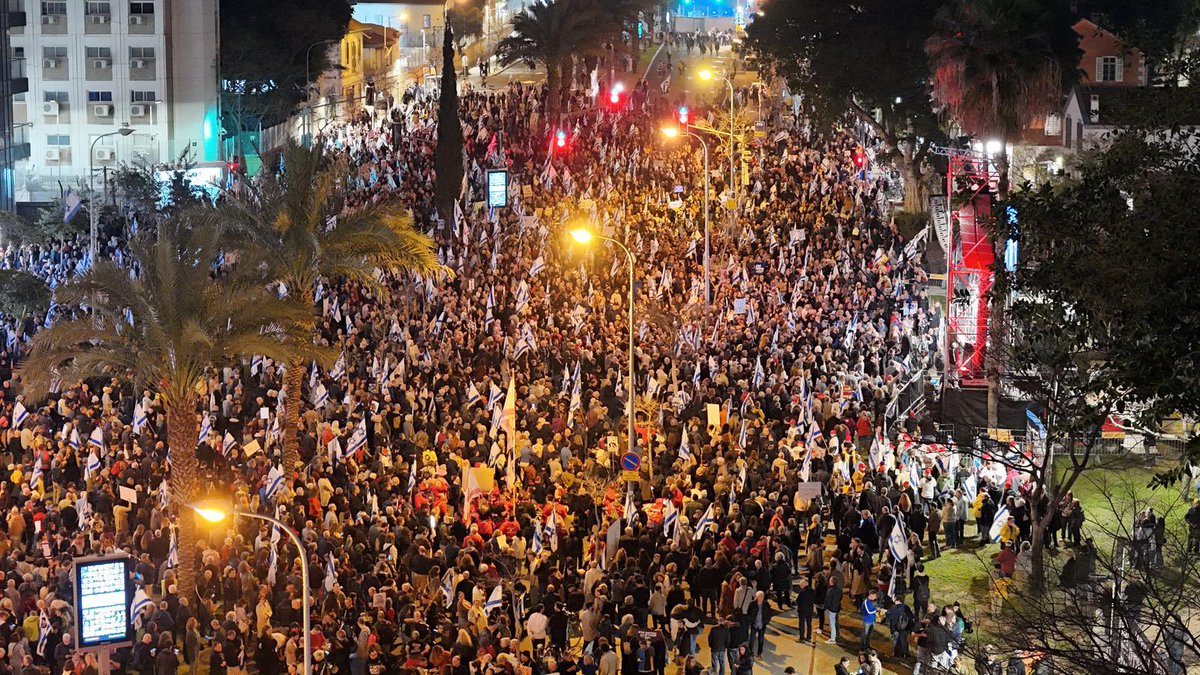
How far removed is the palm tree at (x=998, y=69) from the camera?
113 feet

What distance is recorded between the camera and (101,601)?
20.8 metres

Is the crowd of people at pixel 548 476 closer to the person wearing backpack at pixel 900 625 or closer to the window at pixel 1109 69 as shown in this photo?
the person wearing backpack at pixel 900 625

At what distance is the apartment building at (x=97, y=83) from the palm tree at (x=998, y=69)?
50.3 m

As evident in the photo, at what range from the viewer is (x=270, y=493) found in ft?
86.9

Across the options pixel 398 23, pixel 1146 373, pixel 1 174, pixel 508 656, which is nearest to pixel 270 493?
pixel 508 656

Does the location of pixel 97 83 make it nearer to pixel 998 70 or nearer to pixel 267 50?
pixel 267 50

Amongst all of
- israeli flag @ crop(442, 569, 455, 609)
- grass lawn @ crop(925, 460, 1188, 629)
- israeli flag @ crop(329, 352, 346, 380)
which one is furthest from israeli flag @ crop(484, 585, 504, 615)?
israeli flag @ crop(329, 352, 346, 380)

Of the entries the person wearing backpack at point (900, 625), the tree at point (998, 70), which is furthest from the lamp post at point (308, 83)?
the person wearing backpack at point (900, 625)

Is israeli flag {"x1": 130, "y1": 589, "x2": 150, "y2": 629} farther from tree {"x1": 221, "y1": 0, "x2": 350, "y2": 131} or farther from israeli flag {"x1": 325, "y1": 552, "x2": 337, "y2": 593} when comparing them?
tree {"x1": 221, "y1": 0, "x2": 350, "y2": 131}

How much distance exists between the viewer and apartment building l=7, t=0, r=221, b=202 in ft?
258

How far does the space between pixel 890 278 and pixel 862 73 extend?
18144 millimetres

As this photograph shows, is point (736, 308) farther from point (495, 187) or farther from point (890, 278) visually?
point (495, 187)

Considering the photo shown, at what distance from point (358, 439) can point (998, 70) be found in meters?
14.7

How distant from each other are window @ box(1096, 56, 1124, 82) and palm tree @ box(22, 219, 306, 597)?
4660 centimetres
